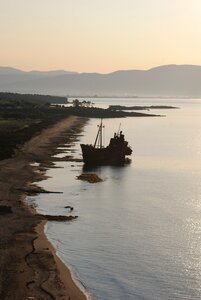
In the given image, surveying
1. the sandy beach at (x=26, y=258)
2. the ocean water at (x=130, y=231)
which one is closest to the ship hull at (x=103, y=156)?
the ocean water at (x=130, y=231)

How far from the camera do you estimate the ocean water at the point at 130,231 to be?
918 inches

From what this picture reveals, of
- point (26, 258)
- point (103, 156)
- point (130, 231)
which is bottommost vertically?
point (103, 156)

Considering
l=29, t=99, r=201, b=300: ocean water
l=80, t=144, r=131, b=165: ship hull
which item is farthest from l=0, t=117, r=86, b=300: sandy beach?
l=80, t=144, r=131, b=165: ship hull

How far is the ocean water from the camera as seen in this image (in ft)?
76.5

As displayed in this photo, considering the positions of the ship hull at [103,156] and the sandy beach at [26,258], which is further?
the ship hull at [103,156]

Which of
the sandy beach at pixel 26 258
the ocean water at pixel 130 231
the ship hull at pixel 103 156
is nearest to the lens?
the sandy beach at pixel 26 258

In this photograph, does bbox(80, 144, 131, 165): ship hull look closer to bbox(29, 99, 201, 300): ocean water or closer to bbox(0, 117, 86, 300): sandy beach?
bbox(29, 99, 201, 300): ocean water

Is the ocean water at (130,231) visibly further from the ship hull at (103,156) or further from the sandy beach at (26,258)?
the ship hull at (103,156)

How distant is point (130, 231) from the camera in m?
32.4

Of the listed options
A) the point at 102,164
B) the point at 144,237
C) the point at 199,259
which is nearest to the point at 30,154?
the point at 102,164

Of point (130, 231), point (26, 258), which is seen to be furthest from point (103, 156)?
point (26, 258)

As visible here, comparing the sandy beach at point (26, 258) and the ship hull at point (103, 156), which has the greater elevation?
the sandy beach at point (26, 258)

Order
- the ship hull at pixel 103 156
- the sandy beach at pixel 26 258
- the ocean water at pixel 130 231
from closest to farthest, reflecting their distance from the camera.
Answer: the sandy beach at pixel 26 258
the ocean water at pixel 130 231
the ship hull at pixel 103 156

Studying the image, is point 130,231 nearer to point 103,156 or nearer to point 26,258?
point 26,258
